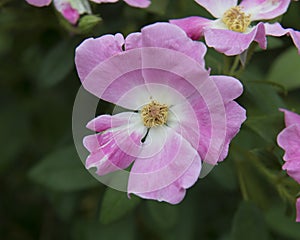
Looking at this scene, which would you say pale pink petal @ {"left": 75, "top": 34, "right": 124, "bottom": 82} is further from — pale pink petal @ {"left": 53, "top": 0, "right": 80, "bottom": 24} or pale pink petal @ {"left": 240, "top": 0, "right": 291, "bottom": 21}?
pale pink petal @ {"left": 240, "top": 0, "right": 291, "bottom": 21}

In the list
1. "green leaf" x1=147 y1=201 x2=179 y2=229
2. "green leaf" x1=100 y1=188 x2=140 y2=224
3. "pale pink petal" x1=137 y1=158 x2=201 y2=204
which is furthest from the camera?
"green leaf" x1=147 y1=201 x2=179 y2=229

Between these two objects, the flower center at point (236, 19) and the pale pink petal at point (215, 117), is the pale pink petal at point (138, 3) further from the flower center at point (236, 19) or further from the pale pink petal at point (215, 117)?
the pale pink petal at point (215, 117)

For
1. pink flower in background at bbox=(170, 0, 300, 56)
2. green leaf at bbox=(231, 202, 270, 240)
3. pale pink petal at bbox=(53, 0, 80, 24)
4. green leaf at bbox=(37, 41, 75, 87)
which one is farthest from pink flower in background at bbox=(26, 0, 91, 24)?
green leaf at bbox=(231, 202, 270, 240)

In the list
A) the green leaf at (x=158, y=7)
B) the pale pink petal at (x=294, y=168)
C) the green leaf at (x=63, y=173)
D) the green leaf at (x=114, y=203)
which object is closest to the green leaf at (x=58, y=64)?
the green leaf at (x=63, y=173)

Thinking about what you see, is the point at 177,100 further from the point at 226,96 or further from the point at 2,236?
the point at 2,236

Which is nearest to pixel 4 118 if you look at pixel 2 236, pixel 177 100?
pixel 2 236

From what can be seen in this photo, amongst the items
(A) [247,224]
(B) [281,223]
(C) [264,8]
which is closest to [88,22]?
(C) [264,8]
